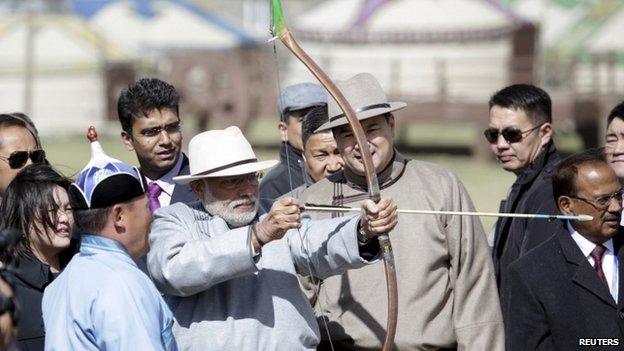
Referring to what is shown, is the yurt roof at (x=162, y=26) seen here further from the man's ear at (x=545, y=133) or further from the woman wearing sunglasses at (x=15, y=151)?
the woman wearing sunglasses at (x=15, y=151)

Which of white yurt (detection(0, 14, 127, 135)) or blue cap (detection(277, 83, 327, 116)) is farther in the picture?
white yurt (detection(0, 14, 127, 135))

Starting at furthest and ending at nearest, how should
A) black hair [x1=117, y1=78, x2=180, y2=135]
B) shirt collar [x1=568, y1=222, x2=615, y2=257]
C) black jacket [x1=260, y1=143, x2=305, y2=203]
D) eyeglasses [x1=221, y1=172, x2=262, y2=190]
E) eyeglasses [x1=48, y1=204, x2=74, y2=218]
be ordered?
black jacket [x1=260, y1=143, x2=305, y2=203]
black hair [x1=117, y1=78, x2=180, y2=135]
eyeglasses [x1=48, y1=204, x2=74, y2=218]
shirt collar [x1=568, y1=222, x2=615, y2=257]
eyeglasses [x1=221, y1=172, x2=262, y2=190]

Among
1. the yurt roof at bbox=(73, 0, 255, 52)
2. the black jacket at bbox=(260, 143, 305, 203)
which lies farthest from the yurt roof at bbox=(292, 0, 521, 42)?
the black jacket at bbox=(260, 143, 305, 203)

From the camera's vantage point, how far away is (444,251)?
4727 millimetres

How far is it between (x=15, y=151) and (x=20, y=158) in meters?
0.04

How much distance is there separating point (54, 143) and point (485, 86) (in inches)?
348

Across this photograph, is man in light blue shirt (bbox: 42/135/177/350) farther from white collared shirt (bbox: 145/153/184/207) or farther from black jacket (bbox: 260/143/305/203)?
black jacket (bbox: 260/143/305/203)

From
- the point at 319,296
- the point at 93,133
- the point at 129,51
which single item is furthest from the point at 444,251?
the point at 129,51

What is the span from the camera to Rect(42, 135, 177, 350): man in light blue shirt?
370 cm

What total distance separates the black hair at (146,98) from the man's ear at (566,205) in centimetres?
185

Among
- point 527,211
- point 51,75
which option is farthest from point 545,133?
point 51,75

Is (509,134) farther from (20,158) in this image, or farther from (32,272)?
(32,272)

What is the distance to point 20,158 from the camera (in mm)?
5582

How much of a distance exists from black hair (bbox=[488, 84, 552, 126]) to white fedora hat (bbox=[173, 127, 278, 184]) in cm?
191
